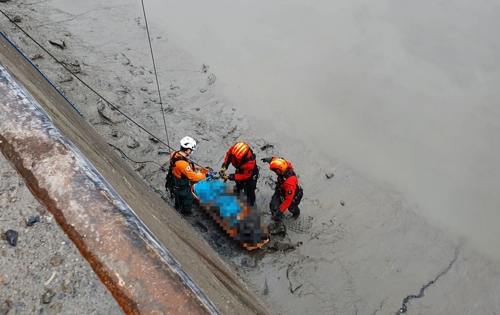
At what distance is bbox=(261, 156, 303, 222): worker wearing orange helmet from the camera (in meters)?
5.39

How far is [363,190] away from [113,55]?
586cm

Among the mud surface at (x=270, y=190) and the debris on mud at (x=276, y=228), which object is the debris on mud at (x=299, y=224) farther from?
the debris on mud at (x=276, y=228)

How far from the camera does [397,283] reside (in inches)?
221

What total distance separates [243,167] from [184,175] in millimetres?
896

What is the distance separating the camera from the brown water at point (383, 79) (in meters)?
6.98

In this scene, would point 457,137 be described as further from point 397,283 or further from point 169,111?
point 169,111

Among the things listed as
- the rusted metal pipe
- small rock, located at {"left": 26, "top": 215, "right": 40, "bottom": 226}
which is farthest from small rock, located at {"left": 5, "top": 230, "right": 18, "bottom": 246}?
the rusted metal pipe

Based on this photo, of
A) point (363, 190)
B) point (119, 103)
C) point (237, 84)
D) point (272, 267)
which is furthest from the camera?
point (237, 84)

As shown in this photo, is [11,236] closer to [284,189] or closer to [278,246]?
[284,189]

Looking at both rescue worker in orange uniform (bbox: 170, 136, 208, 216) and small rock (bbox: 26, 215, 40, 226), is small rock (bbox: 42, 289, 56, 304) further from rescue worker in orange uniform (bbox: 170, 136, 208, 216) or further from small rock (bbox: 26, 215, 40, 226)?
rescue worker in orange uniform (bbox: 170, 136, 208, 216)

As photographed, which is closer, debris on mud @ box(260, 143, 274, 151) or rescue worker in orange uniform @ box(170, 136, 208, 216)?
rescue worker in orange uniform @ box(170, 136, 208, 216)

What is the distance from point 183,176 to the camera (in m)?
5.27

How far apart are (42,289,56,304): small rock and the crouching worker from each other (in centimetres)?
318

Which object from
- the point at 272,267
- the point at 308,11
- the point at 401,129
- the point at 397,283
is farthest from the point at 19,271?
the point at 308,11
